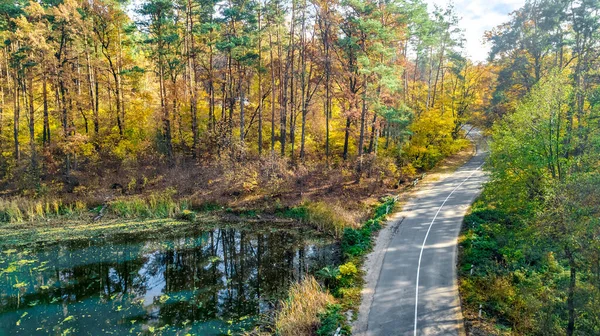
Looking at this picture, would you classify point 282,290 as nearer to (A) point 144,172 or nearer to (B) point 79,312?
(B) point 79,312

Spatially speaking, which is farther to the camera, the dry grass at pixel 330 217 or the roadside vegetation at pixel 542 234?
the dry grass at pixel 330 217

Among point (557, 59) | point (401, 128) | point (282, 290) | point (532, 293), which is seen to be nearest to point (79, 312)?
point (282, 290)

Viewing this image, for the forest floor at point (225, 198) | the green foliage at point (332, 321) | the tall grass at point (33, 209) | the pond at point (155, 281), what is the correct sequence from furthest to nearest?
the tall grass at point (33, 209), the forest floor at point (225, 198), the pond at point (155, 281), the green foliage at point (332, 321)

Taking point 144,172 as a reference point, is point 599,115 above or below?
above

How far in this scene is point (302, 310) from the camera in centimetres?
1240

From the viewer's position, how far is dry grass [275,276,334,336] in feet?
38.4

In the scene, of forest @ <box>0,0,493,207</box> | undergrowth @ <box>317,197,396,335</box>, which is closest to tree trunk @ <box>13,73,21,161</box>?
forest @ <box>0,0,493,207</box>

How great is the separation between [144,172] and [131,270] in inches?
558

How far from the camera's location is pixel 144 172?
2962 cm

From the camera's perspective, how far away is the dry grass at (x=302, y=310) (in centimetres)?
1170

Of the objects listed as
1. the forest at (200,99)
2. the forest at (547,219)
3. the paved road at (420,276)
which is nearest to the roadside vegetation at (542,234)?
the forest at (547,219)

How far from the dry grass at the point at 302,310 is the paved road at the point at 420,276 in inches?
61.6

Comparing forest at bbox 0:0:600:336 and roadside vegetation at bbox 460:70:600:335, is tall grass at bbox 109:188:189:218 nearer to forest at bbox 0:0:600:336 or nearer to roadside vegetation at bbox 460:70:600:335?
forest at bbox 0:0:600:336

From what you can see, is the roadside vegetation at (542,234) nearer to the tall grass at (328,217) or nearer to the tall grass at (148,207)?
the tall grass at (328,217)
